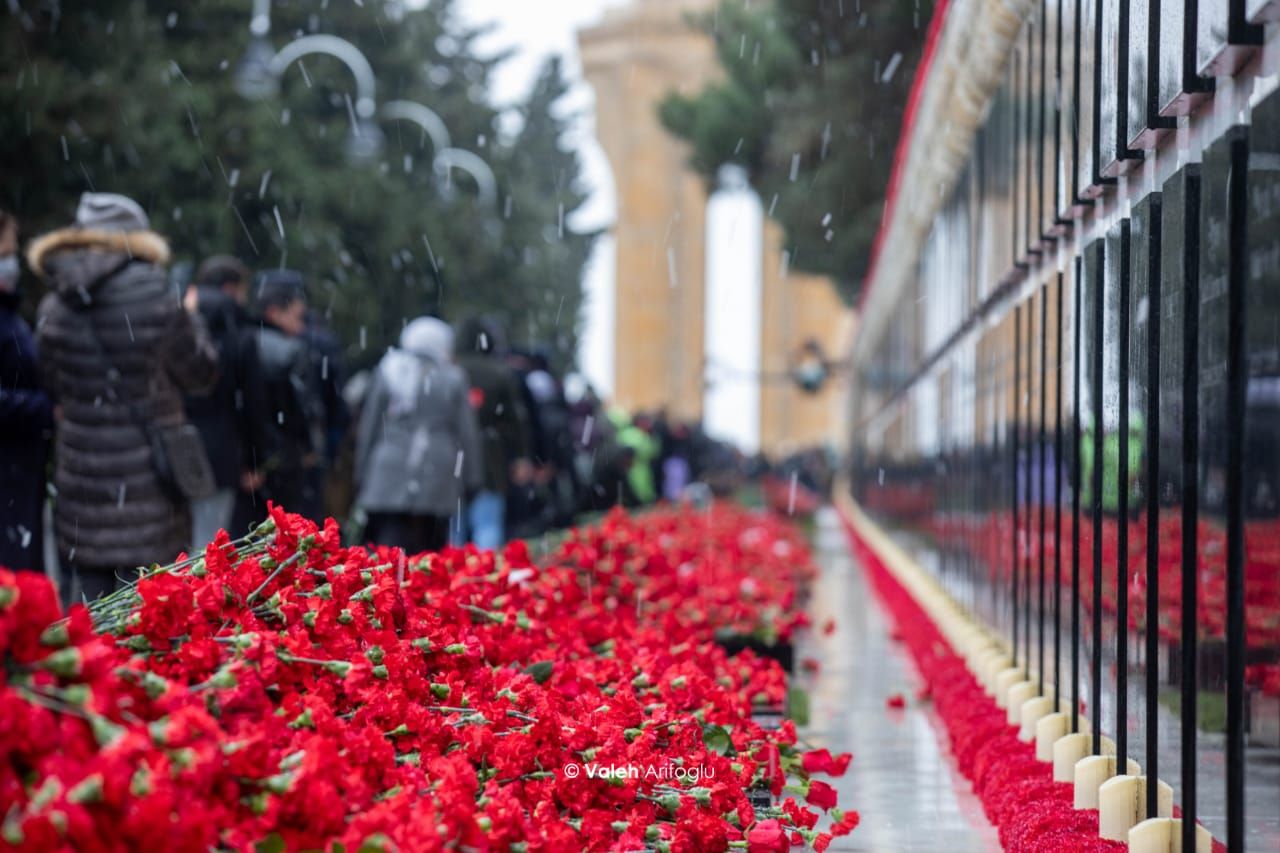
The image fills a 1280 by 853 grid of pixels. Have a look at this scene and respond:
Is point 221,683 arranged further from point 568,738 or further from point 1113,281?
point 1113,281

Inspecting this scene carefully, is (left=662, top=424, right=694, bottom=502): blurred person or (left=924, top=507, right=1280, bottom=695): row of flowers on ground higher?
(left=662, top=424, right=694, bottom=502): blurred person

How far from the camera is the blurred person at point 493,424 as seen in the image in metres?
11.6

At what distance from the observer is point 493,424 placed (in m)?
11.7

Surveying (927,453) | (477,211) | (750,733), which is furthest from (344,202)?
(750,733)

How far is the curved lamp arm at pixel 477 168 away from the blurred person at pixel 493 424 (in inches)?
702

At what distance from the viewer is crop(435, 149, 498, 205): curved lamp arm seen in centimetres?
3108

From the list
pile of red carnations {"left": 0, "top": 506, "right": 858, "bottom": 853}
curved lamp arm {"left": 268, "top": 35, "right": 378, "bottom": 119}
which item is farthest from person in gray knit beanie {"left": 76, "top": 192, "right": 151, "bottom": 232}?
curved lamp arm {"left": 268, "top": 35, "right": 378, "bottom": 119}

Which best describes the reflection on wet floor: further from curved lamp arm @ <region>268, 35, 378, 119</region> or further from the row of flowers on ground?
curved lamp arm @ <region>268, 35, 378, 119</region>

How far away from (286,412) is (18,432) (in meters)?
2.46

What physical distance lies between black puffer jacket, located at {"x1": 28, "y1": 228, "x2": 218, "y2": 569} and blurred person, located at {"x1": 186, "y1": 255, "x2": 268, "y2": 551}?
853 millimetres

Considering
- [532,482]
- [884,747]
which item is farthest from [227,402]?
[532,482]

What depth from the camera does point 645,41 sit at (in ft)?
236

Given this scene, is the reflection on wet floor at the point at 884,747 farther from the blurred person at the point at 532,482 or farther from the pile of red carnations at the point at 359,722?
the blurred person at the point at 532,482

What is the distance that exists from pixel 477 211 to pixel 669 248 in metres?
43.2
